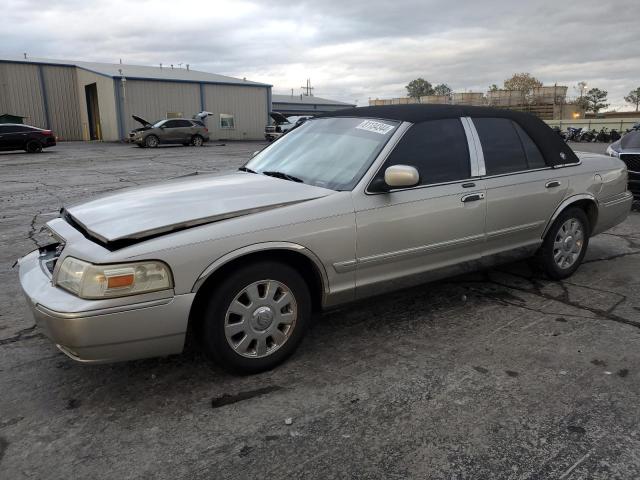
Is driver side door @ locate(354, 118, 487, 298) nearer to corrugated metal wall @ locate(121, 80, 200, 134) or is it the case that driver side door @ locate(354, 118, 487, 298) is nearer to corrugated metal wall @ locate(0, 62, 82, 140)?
corrugated metal wall @ locate(121, 80, 200, 134)

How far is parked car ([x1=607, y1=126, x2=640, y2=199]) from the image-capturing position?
803cm

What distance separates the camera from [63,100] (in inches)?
1431

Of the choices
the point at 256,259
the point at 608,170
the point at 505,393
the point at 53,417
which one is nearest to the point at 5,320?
the point at 53,417

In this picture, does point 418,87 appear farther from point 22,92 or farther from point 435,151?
point 435,151

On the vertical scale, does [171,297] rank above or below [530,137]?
below

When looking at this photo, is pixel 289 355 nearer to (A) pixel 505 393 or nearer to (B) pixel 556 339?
(A) pixel 505 393

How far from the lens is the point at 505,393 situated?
2877 millimetres

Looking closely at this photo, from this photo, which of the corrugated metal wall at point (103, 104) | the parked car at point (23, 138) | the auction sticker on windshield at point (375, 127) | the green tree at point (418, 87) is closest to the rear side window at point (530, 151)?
the auction sticker on windshield at point (375, 127)

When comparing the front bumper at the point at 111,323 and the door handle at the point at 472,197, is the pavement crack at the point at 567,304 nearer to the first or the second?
the door handle at the point at 472,197

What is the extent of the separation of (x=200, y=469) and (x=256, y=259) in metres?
1.16

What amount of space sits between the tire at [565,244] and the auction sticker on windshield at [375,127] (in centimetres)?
192

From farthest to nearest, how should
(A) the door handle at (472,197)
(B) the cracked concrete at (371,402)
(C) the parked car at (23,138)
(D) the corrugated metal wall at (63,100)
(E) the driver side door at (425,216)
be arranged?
(D) the corrugated metal wall at (63,100) → (C) the parked car at (23,138) → (A) the door handle at (472,197) → (E) the driver side door at (425,216) → (B) the cracked concrete at (371,402)

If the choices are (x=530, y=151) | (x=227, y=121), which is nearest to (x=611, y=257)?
(x=530, y=151)

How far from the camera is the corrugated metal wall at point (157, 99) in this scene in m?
33.1
